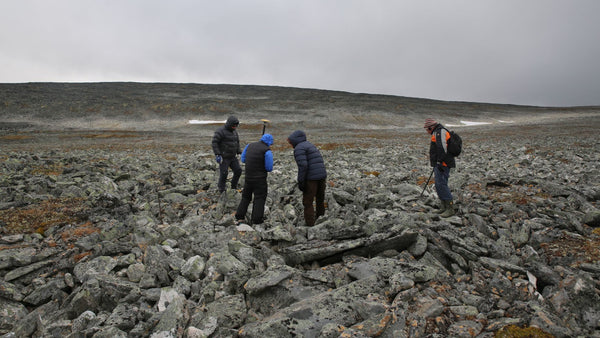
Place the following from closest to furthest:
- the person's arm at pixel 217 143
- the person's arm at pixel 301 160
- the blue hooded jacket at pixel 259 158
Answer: the person's arm at pixel 301 160 → the blue hooded jacket at pixel 259 158 → the person's arm at pixel 217 143

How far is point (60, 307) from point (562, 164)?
1851 cm

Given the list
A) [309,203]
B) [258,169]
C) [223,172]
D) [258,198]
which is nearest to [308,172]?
[309,203]

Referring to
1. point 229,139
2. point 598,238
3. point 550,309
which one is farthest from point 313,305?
point 229,139

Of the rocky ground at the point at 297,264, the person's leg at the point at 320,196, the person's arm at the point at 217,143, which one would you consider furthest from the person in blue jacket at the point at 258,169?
the person's arm at the point at 217,143

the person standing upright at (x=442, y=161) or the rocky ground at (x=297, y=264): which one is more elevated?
the person standing upright at (x=442, y=161)

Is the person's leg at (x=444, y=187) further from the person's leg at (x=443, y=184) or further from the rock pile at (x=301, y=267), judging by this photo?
the rock pile at (x=301, y=267)

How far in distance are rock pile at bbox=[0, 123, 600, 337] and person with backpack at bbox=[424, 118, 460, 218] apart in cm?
49

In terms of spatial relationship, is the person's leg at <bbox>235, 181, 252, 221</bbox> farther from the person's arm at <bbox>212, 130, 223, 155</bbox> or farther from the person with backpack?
the person with backpack

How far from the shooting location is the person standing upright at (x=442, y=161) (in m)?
7.36

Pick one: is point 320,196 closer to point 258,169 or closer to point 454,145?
point 258,169

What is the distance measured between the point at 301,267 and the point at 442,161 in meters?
4.49

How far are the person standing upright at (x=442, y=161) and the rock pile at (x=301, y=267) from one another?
1.60 ft

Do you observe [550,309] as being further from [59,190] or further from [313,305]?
[59,190]

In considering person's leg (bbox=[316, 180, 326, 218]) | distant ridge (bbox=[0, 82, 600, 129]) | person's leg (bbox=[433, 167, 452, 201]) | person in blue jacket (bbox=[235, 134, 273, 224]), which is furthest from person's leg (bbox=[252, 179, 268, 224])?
distant ridge (bbox=[0, 82, 600, 129])
